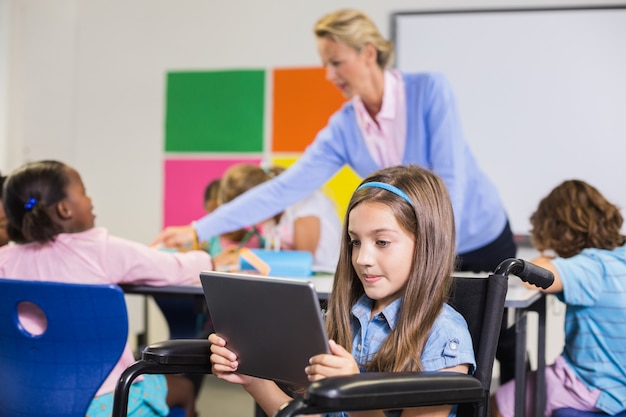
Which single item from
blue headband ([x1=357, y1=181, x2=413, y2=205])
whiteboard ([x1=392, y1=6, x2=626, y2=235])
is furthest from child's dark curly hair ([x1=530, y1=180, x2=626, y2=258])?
whiteboard ([x1=392, y1=6, x2=626, y2=235])

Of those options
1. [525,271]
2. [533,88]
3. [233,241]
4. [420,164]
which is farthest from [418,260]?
[533,88]

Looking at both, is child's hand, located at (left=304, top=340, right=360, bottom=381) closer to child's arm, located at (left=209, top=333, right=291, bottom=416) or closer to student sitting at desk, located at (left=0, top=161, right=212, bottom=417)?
child's arm, located at (left=209, top=333, right=291, bottom=416)

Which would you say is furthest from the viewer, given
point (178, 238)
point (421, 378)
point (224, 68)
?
point (224, 68)

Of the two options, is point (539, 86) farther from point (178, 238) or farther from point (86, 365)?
point (86, 365)

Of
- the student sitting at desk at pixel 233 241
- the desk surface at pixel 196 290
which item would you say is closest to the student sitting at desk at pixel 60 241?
the desk surface at pixel 196 290

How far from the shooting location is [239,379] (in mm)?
1400

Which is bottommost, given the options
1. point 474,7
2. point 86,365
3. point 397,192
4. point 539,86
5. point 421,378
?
point 86,365

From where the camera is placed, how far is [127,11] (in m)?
4.68

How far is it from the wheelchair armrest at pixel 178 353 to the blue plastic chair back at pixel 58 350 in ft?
0.92

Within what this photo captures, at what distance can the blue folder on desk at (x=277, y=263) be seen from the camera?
239 cm

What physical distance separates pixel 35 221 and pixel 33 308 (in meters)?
0.33

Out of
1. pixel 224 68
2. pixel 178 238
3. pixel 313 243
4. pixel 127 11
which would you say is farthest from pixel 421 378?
pixel 127 11

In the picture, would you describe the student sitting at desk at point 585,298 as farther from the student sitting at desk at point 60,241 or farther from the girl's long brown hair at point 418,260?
the student sitting at desk at point 60,241

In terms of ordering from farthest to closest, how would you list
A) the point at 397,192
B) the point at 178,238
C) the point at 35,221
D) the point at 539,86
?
1. the point at 539,86
2. the point at 178,238
3. the point at 35,221
4. the point at 397,192
